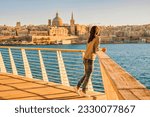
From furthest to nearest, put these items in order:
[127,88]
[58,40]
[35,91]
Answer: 1. [58,40]
2. [35,91]
3. [127,88]

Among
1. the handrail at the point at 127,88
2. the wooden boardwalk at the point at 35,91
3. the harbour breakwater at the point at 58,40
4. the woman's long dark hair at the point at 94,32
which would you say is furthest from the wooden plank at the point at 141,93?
the harbour breakwater at the point at 58,40

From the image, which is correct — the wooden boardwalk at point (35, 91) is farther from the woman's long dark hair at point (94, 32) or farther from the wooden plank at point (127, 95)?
the wooden plank at point (127, 95)

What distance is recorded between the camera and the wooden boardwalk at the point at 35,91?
5.77 metres

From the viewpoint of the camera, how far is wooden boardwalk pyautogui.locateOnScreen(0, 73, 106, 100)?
5.77m

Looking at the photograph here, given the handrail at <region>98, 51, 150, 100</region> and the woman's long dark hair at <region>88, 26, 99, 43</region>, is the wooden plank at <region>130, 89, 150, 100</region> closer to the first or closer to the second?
the handrail at <region>98, 51, 150, 100</region>

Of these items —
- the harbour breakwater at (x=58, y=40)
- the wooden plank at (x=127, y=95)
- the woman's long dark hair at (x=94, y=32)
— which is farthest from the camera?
the harbour breakwater at (x=58, y=40)

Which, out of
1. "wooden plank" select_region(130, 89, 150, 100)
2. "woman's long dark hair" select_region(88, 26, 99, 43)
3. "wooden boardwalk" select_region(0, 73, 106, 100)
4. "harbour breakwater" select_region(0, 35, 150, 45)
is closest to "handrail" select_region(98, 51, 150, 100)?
"wooden plank" select_region(130, 89, 150, 100)

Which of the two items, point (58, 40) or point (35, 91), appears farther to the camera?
point (58, 40)

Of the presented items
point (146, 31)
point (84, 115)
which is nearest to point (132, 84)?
point (84, 115)

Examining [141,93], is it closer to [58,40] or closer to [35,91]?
[35,91]

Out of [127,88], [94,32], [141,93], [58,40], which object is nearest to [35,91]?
[94,32]

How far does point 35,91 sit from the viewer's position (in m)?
6.42

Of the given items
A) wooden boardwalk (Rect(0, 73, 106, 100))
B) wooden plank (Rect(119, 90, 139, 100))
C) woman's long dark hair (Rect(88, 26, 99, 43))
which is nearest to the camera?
wooden plank (Rect(119, 90, 139, 100))

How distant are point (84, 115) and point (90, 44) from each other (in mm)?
2090
